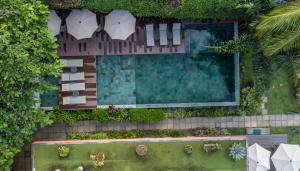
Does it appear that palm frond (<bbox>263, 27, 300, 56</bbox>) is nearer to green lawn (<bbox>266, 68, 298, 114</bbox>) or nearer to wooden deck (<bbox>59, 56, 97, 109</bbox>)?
green lawn (<bbox>266, 68, 298, 114</bbox>)

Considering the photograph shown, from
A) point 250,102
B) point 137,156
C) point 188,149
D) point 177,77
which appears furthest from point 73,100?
point 250,102

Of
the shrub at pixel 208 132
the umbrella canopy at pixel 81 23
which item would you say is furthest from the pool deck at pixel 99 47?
the shrub at pixel 208 132

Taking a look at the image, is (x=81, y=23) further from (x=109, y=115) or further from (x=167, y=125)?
(x=167, y=125)

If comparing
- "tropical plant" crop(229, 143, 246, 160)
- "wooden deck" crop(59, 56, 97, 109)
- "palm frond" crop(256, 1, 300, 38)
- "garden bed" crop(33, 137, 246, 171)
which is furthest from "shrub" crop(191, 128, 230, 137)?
"palm frond" crop(256, 1, 300, 38)

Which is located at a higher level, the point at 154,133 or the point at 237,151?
the point at 154,133

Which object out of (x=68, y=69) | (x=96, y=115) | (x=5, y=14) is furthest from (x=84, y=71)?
(x=5, y=14)

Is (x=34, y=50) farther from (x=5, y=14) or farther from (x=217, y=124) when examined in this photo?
(x=217, y=124)
